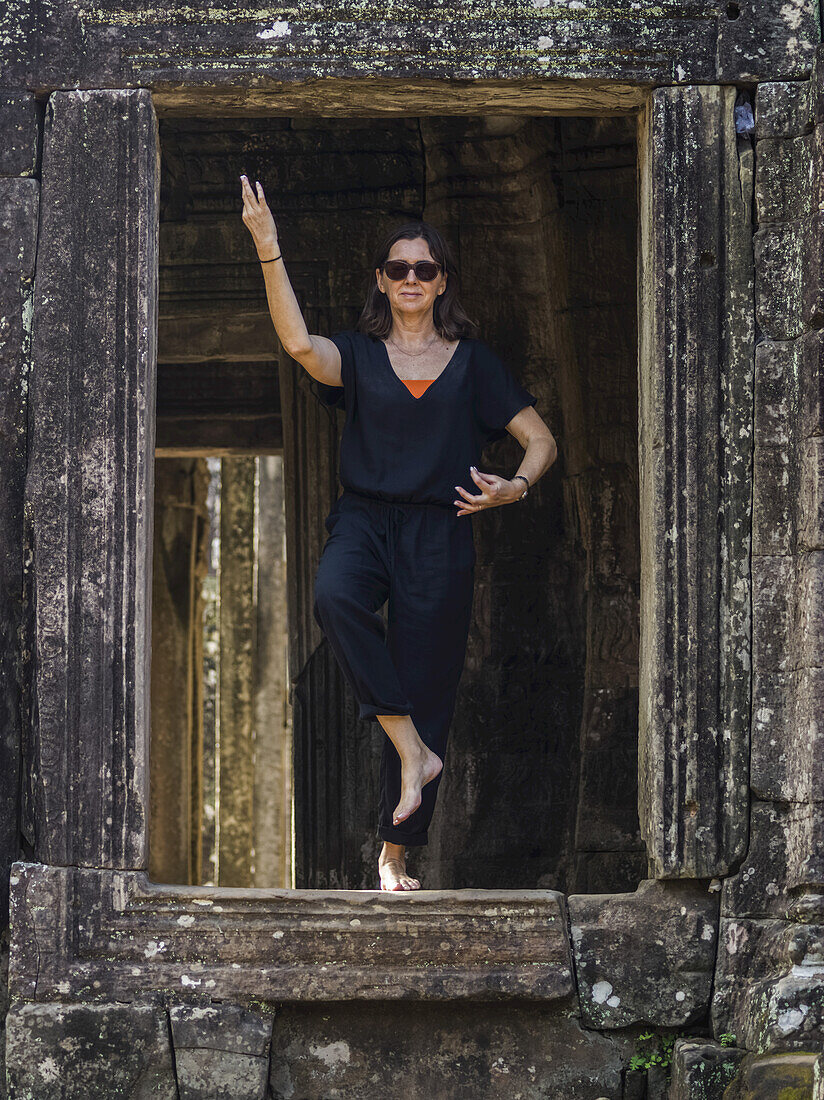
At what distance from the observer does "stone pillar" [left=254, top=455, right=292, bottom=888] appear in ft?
49.9

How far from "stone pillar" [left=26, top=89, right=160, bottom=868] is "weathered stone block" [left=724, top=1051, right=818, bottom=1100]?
1.93 meters

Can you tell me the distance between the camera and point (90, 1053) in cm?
489

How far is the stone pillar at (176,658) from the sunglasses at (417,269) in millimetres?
5805

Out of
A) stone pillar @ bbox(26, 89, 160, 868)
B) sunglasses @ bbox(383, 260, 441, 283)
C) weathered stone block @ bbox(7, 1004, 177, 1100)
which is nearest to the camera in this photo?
weathered stone block @ bbox(7, 1004, 177, 1100)

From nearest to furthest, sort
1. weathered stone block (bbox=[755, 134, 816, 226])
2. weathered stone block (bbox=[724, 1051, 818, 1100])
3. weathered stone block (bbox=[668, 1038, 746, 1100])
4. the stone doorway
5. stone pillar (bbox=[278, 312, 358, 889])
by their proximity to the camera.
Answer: weathered stone block (bbox=[724, 1051, 818, 1100]) < weathered stone block (bbox=[668, 1038, 746, 1100]) < weathered stone block (bbox=[755, 134, 816, 226]) < the stone doorway < stone pillar (bbox=[278, 312, 358, 889])

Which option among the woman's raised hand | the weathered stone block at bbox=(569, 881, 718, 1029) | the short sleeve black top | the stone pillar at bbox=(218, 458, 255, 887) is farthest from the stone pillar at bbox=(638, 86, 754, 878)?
the stone pillar at bbox=(218, 458, 255, 887)

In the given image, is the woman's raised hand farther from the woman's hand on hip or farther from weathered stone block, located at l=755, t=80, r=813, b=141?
weathered stone block, located at l=755, t=80, r=813, b=141

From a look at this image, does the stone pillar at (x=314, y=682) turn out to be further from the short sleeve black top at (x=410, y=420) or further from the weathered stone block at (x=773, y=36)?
the weathered stone block at (x=773, y=36)

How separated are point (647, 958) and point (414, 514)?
168cm

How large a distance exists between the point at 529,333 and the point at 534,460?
185cm

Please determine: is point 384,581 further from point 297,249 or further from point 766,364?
point 297,249

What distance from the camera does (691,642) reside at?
5105 millimetres

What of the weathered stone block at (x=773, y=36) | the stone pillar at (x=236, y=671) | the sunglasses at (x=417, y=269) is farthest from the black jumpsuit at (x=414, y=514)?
the stone pillar at (x=236, y=671)

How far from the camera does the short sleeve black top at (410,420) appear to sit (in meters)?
5.63
